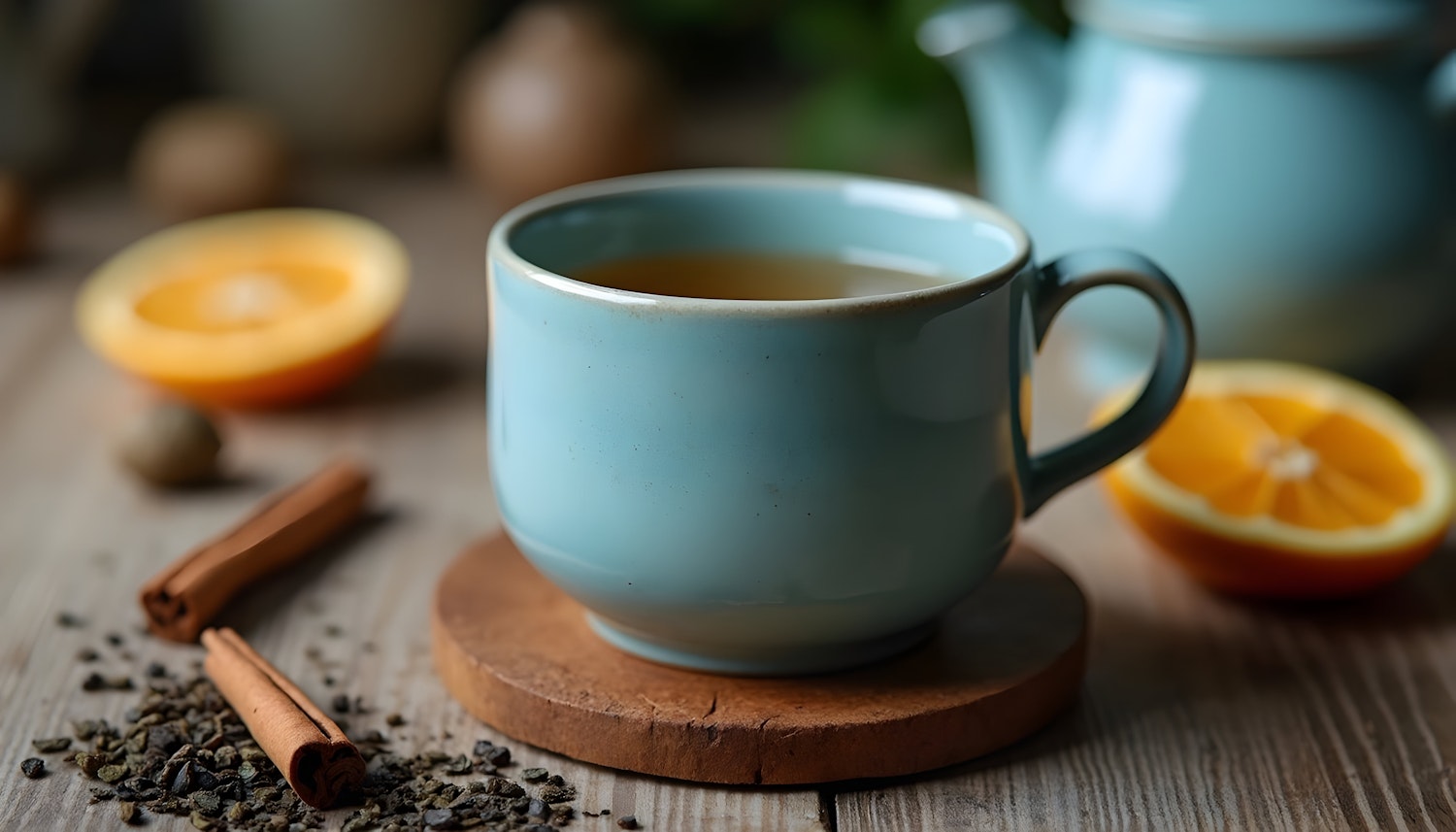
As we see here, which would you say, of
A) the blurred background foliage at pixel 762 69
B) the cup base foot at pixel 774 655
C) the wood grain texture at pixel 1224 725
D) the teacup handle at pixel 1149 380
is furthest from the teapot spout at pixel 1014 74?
the cup base foot at pixel 774 655

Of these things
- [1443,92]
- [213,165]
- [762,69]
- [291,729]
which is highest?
[1443,92]

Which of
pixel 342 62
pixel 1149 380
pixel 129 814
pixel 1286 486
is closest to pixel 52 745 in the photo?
pixel 129 814

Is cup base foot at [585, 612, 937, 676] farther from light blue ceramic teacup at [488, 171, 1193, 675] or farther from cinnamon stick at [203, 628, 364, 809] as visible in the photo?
cinnamon stick at [203, 628, 364, 809]

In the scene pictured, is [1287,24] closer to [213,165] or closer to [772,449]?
[772,449]

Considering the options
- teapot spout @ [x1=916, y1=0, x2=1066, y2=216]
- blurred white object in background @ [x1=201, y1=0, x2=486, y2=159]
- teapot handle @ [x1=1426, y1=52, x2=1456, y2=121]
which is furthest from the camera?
blurred white object in background @ [x1=201, y1=0, x2=486, y2=159]

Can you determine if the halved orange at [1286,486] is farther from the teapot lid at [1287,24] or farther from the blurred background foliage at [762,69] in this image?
the blurred background foliage at [762,69]

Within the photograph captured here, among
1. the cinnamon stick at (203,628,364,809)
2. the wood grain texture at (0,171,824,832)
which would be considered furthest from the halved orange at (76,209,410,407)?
the cinnamon stick at (203,628,364,809)
